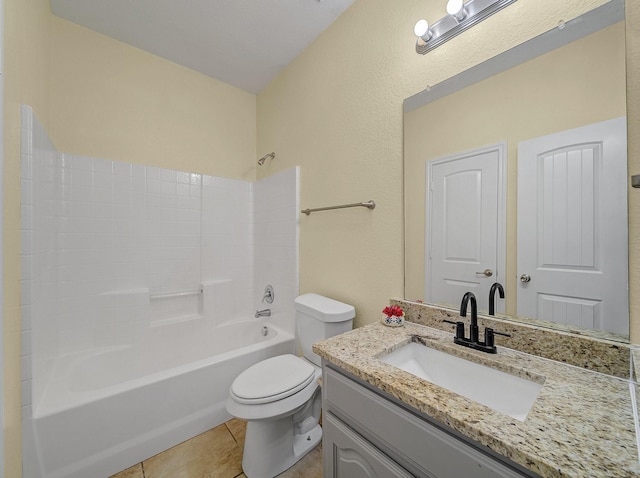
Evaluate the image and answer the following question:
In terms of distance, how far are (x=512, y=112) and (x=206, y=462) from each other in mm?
2195

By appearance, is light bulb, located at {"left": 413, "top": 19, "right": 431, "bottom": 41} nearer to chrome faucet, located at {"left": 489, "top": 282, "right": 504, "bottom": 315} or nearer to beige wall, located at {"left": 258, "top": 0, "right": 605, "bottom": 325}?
beige wall, located at {"left": 258, "top": 0, "right": 605, "bottom": 325}

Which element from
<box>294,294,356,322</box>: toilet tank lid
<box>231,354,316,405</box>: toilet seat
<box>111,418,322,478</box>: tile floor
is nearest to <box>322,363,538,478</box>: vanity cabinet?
<box>231,354,316,405</box>: toilet seat

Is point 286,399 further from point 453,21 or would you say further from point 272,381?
point 453,21

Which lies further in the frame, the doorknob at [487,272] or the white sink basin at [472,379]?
the doorknob at [487,272]

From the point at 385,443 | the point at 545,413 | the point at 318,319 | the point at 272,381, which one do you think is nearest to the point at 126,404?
the point at 272,381

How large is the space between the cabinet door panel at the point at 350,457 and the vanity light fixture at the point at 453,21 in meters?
1.58

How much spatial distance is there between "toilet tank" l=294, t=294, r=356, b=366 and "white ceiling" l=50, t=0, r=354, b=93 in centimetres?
183

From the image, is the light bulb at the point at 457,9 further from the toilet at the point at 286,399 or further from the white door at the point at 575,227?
the toilet at the point at 286,399

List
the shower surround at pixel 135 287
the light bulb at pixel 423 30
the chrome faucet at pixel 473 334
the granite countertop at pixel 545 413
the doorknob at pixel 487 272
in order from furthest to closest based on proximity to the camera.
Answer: the shower surround at pixel 135 287
the light bulb at pixel 423 30
the doorknob at pixel 487 272
the chrome faucet at pixel 473 334
the granite countertop at pixel 545 413

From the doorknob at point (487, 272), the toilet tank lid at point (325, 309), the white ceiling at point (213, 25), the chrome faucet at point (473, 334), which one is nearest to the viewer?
the chrome faucet at point (473, 334)

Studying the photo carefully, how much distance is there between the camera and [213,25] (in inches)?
65.9

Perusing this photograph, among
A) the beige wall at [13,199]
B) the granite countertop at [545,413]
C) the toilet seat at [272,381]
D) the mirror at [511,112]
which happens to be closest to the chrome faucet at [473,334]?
the granite countertop at [545,413]

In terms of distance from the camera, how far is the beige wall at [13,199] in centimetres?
93

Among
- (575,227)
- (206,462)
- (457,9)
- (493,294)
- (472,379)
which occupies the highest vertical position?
(457,9)
